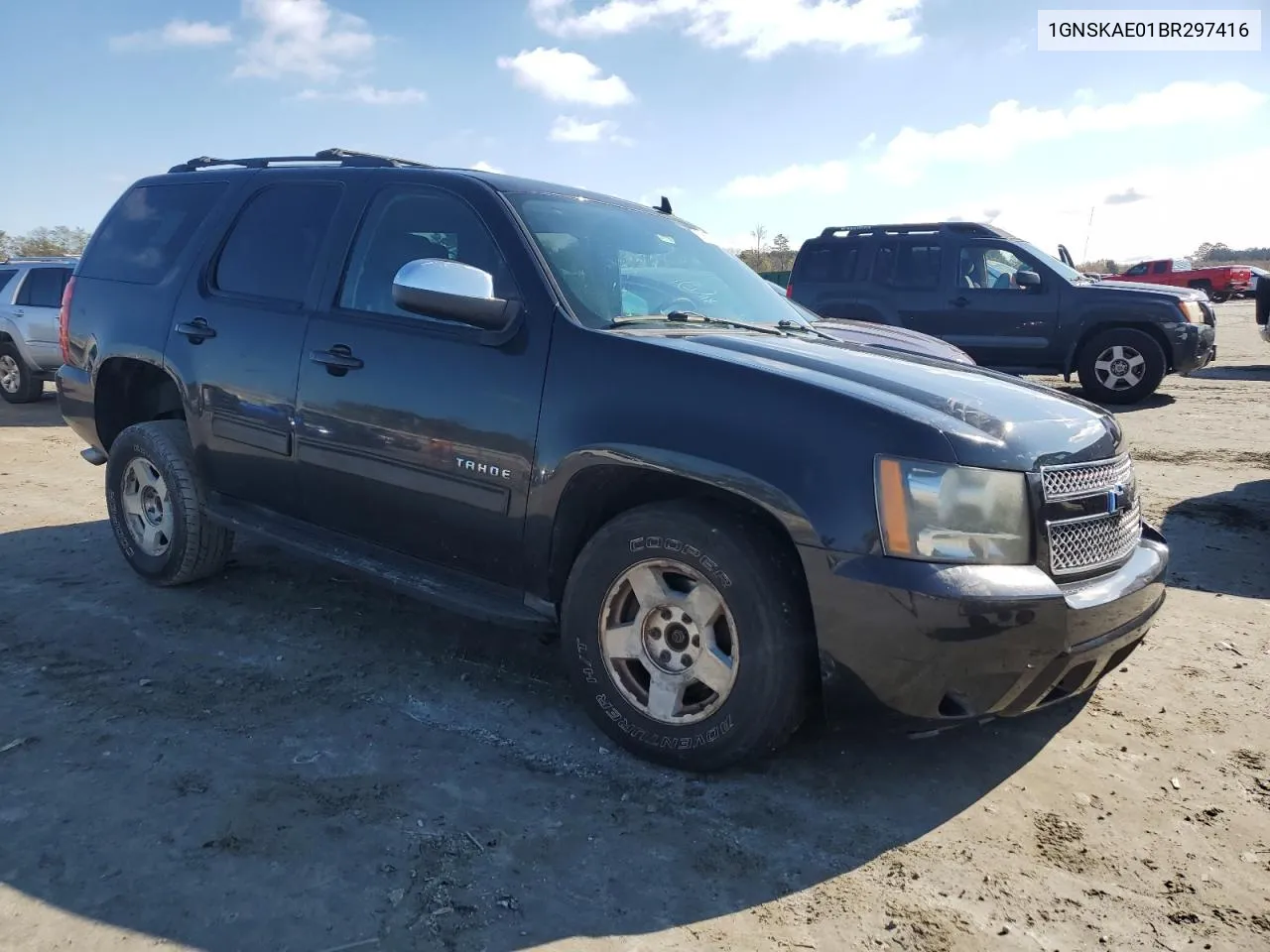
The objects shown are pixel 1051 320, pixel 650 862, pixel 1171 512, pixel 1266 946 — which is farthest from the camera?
pixel 1051 320

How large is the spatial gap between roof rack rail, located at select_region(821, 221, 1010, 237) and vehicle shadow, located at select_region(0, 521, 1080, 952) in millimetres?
9189

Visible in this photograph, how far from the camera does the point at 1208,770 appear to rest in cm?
306

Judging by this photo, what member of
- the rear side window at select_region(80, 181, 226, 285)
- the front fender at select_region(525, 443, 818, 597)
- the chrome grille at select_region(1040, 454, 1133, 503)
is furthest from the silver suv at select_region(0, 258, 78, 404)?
the chrome grille at select_region(1040, 454, 1133, 503)

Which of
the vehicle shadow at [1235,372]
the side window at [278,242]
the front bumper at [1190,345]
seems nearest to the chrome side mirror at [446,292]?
the side window at [278,242]

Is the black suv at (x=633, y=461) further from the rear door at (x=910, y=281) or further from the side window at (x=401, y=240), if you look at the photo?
the rear door at (x=910, y=281)

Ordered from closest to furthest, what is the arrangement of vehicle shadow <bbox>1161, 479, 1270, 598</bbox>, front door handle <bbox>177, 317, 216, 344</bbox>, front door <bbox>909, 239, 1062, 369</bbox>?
front door handle <bbox>177, 317, 216, 344</bbox> < vehicle shadow <bbox>1161, 479, 1270, 598</bbox> < front door <bbox>909, 239, 1062, 369</bbox>

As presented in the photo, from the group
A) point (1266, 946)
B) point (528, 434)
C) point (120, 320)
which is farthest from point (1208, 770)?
point (120, 320)

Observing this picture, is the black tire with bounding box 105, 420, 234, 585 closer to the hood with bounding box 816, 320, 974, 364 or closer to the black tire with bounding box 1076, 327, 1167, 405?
the hood with bounding box 816, 320, 974, 364

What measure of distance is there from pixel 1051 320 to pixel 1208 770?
9086 mm

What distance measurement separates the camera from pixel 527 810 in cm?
275

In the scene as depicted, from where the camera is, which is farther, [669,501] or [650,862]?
[669,501]

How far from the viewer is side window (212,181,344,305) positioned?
4.01 m

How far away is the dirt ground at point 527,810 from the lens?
2.29 metres

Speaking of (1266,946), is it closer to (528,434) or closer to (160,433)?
(528,434)
